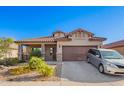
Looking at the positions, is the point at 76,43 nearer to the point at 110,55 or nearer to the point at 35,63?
the point at 110,55

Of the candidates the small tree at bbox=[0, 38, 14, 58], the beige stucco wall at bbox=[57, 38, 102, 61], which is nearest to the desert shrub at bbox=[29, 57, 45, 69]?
the small tree at bbox=[0, 38, 14, 58]

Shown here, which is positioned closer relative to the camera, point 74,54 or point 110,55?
point 110,55

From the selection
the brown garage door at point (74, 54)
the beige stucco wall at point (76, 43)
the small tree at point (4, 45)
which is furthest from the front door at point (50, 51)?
the small tree at point (4, 45)

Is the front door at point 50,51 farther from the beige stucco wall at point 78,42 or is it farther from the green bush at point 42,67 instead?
the green bush at point 42,67

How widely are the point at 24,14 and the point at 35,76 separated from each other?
7279mm

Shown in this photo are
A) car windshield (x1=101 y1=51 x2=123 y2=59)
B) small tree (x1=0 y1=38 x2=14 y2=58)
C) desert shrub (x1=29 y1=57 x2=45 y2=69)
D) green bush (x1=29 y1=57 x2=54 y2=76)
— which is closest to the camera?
green bush (x1=29 y1=57 x2=54 y2=76)

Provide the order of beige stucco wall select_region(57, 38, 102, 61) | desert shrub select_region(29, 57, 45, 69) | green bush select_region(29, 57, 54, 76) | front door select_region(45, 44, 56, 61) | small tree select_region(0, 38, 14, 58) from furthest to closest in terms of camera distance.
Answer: front door select_region(45, 44, 56, 61)
beige stucco wall select_region(57, 38, 102, 61)
small tree select_region(0, 38, 14, 58)
desert shrub select_region(29, 57, 45, 69)
green bush select_region(29, 57, 54, 76)

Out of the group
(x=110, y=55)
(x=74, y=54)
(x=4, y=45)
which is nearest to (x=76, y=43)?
(x=74, y=54)

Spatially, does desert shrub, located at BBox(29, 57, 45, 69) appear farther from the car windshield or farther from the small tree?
the small tree

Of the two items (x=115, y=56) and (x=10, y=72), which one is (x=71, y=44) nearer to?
(x=115, y=56)

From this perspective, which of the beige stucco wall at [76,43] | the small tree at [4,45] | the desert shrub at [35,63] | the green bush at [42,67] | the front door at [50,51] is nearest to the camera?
the green bush at [42,67]

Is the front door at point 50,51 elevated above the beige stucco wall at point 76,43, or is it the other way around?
the beige stucco wall at point 76,43

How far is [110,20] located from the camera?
14.4 m

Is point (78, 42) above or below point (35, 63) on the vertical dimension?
above
